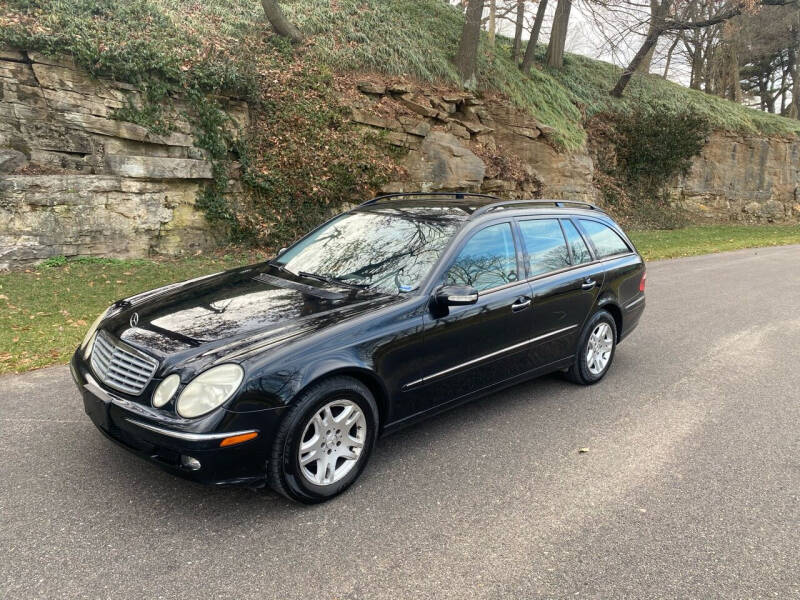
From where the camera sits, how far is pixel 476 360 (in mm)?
3955

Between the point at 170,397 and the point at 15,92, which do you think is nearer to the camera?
the point at 170,397

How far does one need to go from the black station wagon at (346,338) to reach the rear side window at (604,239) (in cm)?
3

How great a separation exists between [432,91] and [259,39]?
445 cm

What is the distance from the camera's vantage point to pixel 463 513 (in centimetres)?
313

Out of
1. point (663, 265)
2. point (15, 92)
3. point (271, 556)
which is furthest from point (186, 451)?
point (663, 265)

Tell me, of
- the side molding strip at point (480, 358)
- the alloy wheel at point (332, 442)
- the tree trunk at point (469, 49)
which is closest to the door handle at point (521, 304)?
the side molding strip at point (480, 358)

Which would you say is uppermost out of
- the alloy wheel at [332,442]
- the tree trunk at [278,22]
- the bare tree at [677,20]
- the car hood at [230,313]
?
the bare tree at [677,20]

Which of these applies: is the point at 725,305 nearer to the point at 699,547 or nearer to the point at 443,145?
the point at 699,547

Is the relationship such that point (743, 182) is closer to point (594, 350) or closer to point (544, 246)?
point (594, 350)

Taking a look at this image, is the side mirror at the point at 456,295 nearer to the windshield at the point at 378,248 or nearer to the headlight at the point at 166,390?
the windshield at the point at 378,248

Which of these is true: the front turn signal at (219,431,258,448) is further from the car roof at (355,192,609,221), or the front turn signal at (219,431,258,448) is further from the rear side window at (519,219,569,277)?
the rear side window at (519,219,569,277)

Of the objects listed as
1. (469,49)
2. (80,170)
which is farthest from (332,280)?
(469,49)

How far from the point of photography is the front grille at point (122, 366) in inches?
119

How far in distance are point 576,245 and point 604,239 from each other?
1.81 ft
